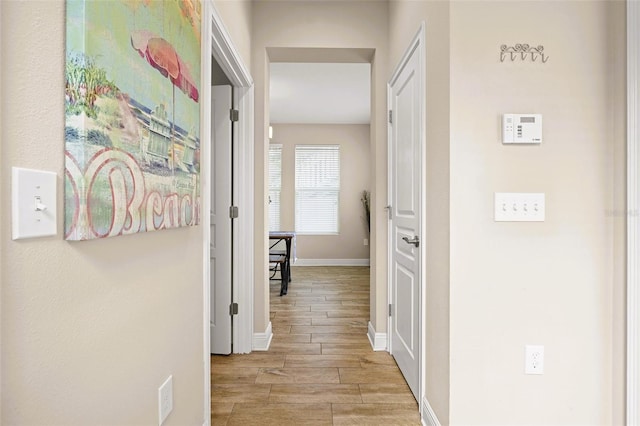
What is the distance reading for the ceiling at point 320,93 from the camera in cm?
433

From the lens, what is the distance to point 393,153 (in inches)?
104

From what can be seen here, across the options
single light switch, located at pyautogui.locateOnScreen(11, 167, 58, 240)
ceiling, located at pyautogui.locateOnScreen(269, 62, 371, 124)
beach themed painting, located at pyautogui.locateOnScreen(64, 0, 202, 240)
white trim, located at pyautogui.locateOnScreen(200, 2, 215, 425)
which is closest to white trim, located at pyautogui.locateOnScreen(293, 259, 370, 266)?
ceiling, located at pyautogui.locateOnScreen(269, 62, 371, 124)

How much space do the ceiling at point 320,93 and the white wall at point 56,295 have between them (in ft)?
11.9

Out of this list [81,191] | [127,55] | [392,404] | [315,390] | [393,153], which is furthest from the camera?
[393,153]

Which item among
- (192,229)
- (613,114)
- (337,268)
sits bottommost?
(337,268)

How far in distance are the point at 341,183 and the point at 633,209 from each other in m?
5.61

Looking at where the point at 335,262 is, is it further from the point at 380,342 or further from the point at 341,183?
the point at 380,342

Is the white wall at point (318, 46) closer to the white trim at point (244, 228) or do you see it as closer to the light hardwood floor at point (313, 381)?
the white trim at point (244, 228)

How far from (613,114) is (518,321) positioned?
968 millimetres

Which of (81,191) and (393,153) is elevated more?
(393,153)

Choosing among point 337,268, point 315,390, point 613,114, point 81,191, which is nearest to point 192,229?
point 81,191

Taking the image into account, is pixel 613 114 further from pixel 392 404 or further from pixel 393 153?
pixel 392 404

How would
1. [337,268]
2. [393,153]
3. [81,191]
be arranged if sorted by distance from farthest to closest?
1. [337,268]
2. [393,153]
3. [81,191]

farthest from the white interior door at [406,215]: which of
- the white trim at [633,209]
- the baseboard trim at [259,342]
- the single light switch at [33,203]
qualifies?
the single light switch at [33,203]
